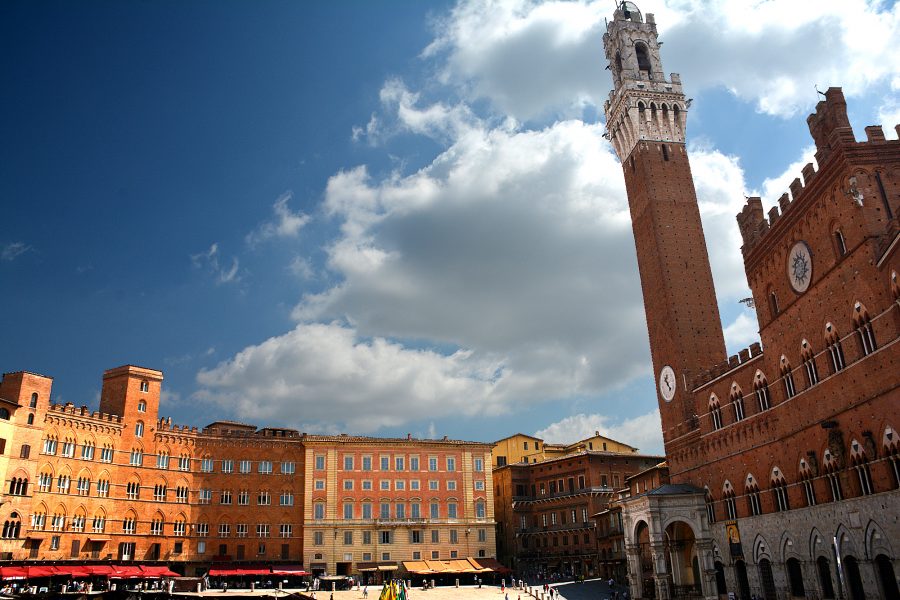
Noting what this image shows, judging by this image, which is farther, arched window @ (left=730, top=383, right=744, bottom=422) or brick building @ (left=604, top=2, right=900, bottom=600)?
arched window @ (left=730, top=383, right=744, bottom=422)

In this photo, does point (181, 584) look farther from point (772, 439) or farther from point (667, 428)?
point (772, 439)

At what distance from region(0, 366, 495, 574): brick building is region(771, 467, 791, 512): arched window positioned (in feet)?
121

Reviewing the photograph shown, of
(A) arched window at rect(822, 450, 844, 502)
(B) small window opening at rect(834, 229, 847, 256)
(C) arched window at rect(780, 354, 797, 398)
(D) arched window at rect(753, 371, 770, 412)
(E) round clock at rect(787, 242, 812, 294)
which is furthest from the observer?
(D) arched window at rect(753, 371, 770, 412)

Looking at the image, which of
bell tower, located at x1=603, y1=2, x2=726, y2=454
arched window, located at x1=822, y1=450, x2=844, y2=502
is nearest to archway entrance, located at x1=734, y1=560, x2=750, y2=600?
bell tower, located at x1=603, y1=2, x2=726, y2=454

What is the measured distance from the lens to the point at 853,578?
98.0ft

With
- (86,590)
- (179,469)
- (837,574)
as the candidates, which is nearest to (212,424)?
(179,469)

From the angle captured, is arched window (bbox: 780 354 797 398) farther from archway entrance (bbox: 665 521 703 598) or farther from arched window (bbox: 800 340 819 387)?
archway entrance (bbox: 665 521 703 598)

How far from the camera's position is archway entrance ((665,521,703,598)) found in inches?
1756

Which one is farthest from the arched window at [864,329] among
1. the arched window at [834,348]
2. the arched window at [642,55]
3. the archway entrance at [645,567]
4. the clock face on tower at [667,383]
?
the arched window at [642,55]

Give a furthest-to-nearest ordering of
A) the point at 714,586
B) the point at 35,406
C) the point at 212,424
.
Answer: the point at 212,424
the point at 35,406
the point at 714,586

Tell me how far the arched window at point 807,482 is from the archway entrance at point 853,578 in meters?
3.16

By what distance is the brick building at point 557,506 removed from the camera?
7019 cm

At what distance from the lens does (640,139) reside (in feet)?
182

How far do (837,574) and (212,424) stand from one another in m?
56.1
